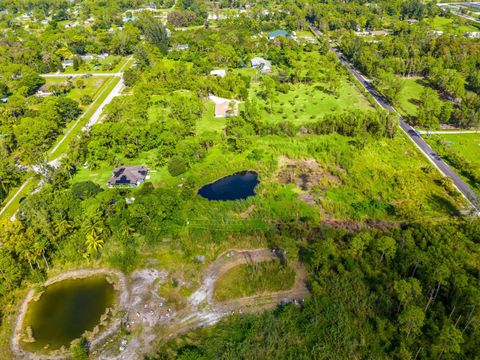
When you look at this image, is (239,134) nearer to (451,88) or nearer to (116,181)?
(116,181)

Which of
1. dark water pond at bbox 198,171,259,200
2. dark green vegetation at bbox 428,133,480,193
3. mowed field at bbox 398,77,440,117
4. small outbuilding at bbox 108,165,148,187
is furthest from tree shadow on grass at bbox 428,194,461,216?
small outbuilding at bbox 108,165,148,187

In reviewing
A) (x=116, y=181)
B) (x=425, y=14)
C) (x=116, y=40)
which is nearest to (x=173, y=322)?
(x=116, y=181)

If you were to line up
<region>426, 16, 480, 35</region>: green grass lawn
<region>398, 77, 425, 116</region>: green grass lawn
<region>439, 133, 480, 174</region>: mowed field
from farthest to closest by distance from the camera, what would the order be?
1. <region>426, 16, 480, 35</region>: green grass lawn
2. <region>398, 77, 425, 116</region>: green grass lawn
3. <region>439, 133, 480, 174</region>: mowed field

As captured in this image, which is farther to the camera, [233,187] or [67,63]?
[67,63]

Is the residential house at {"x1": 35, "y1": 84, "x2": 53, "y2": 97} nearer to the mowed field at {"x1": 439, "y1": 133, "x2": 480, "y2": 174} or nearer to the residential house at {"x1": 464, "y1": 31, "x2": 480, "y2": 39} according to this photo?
the mowed field at {"x1": 439, "y1": 133, "x2": 480, "y2": 174}

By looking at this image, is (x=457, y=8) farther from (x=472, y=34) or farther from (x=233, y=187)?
(x=233, y=187)

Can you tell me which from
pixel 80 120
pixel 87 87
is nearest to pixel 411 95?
pixel 80 120
